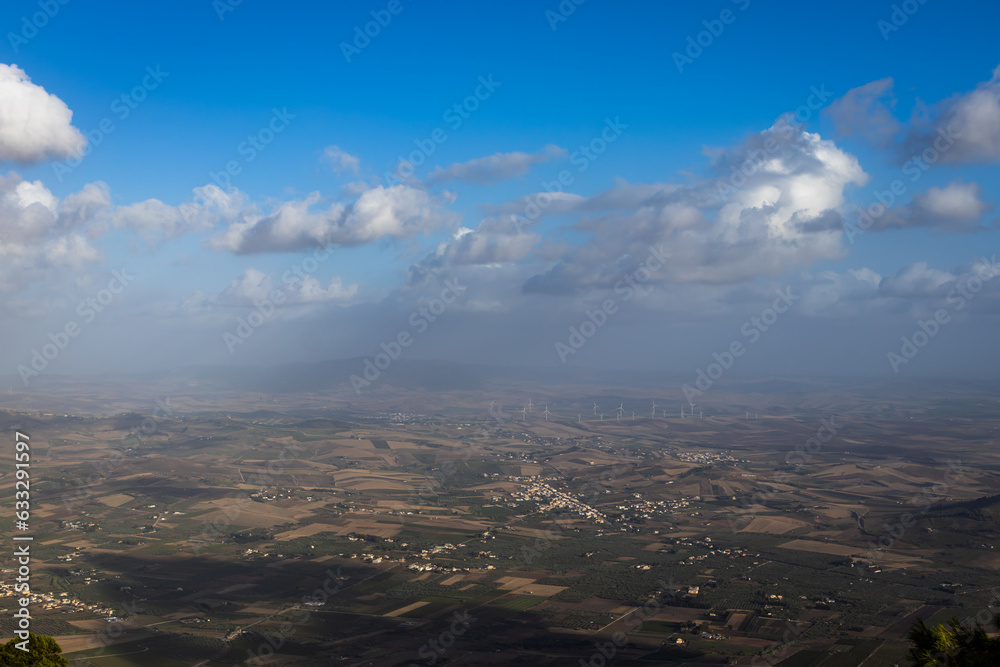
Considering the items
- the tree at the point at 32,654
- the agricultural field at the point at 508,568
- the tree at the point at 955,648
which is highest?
the tree at the point at 955,648

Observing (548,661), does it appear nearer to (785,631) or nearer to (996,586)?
(785,631)

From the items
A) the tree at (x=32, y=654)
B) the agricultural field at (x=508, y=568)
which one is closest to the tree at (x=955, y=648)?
the agricultural field at (x=508, y=568)

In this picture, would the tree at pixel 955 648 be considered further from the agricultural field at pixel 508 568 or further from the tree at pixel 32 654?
the tree at pixel 32 654

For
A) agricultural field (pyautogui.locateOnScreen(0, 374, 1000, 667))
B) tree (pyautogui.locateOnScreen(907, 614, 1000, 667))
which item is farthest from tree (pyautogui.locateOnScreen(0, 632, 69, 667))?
tree (pyautogui.locateOnScreen(907, 614, 1000, 667))

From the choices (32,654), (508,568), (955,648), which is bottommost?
(508,568)

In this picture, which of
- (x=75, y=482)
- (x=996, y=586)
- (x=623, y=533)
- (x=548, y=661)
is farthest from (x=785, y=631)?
(x=75, y=482)

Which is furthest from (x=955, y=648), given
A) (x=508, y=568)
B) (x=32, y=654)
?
(x=508, y=568)

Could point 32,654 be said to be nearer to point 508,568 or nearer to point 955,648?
point 955,648
